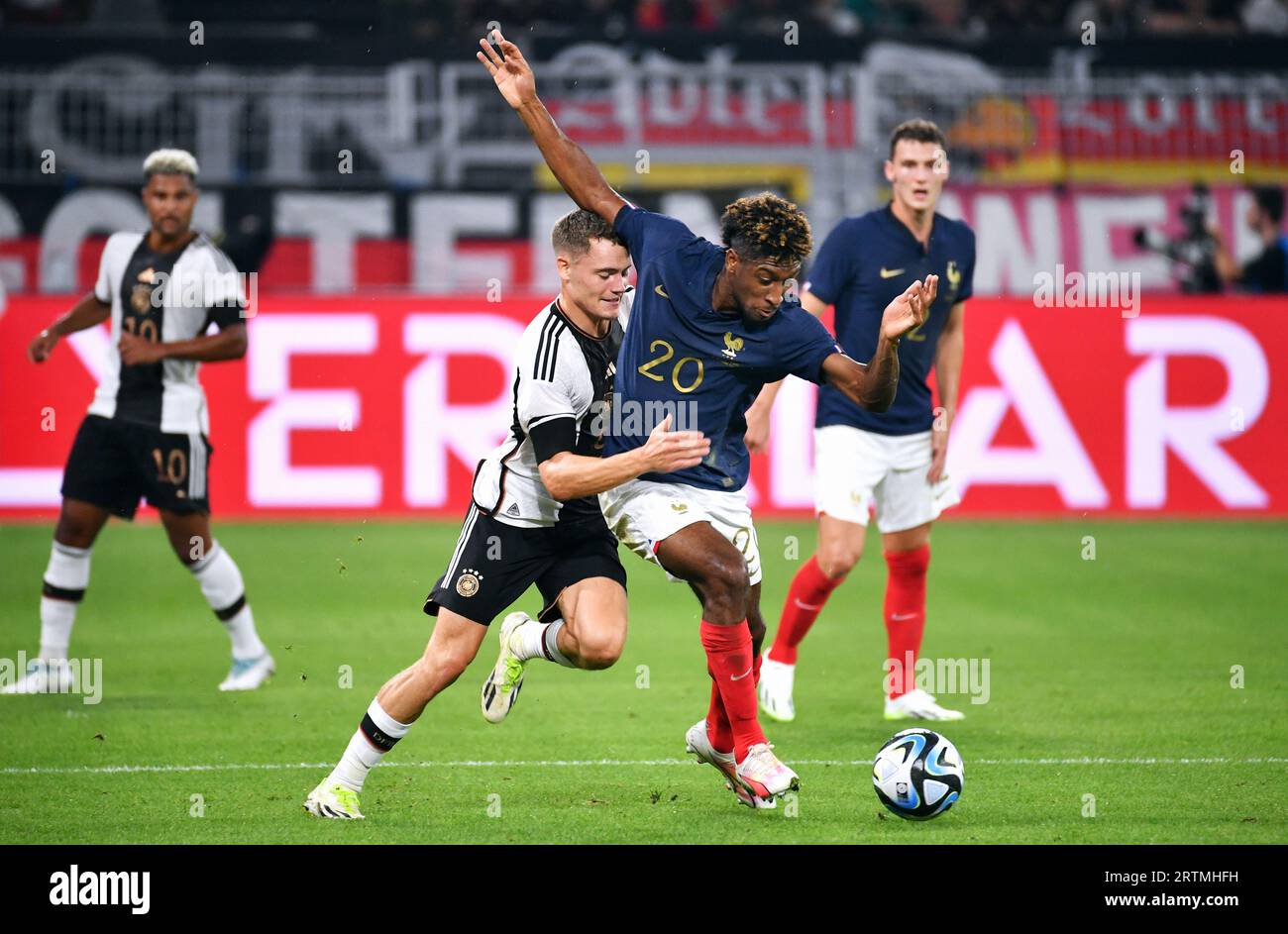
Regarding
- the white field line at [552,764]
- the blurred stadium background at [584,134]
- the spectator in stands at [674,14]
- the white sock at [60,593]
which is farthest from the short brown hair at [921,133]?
the spectator in stands at [674,14]

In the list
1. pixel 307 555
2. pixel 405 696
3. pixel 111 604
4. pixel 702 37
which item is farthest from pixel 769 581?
pixel 702 37

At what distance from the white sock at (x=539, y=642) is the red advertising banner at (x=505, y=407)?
7450mm

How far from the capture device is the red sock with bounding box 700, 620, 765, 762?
588 centimetres

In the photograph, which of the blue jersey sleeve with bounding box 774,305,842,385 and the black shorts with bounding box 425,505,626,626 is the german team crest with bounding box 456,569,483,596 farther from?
the blue jersey sleeve with bounding box 774,305,842,385

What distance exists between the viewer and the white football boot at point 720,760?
605 centimetres

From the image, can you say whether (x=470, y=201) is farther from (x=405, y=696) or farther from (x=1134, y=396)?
(x=405, y=696)

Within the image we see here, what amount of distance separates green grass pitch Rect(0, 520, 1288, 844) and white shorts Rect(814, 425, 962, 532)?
2.98 ft

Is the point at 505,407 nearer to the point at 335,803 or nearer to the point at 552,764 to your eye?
the point at 552,764

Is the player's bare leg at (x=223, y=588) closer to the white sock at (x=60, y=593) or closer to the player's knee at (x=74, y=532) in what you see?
the player's knee at (x=74, y=532)

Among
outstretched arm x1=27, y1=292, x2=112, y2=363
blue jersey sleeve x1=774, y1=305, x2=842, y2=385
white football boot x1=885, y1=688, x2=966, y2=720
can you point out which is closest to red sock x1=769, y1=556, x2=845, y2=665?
white football boot x1=885, y1=688, x2=966, y2=720

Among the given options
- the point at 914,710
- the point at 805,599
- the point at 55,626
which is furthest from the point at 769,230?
the point at 55,626

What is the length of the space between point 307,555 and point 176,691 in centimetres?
420

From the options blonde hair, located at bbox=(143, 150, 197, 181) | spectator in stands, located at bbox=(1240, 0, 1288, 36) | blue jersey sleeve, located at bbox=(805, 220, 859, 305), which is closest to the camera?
blue jersey sleeve, located at bbox=(805, 220, 859, 305)

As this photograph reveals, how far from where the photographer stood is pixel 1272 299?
1417 cm
